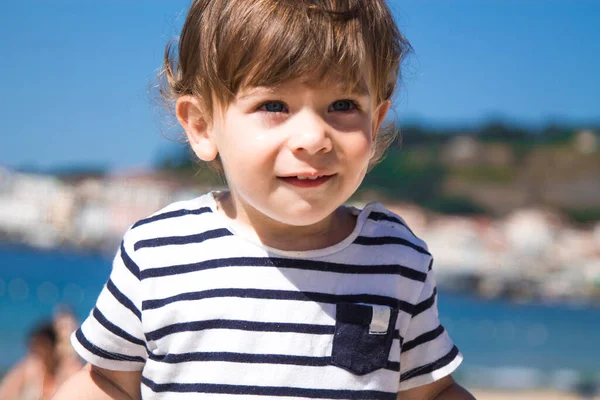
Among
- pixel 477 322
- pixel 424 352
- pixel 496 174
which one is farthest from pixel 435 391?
pixel 496 174

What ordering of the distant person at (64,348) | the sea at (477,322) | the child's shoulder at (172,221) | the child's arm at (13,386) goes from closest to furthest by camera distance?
the child's shoulder at (172,221) → the distant person at (64,348) → the child's arm at (13,386) → the sea at (477,322)

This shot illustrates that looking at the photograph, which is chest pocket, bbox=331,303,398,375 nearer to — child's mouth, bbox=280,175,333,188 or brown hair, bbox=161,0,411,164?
child's mouth, bbox=280,175,333,188

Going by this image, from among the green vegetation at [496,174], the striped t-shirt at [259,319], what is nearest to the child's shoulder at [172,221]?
the striped t-shirt at [259,319]

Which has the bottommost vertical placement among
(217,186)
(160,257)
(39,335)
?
(39,335)

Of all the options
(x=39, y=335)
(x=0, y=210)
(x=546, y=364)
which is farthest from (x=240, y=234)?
(x=0, y=210)

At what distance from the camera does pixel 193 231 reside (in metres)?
1.57

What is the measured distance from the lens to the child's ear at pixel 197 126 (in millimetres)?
1574

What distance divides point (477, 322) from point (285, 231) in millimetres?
43611

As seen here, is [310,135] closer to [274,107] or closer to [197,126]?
[274,107]

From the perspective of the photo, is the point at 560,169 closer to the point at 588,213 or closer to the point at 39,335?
the point at 588,213

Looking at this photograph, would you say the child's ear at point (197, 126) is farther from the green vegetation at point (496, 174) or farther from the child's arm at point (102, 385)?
the green vegetation at point (496, 174)

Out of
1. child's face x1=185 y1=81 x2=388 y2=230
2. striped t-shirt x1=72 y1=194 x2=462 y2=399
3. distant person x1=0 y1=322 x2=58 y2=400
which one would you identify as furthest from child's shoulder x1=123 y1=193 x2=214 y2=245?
distant person x1=0 y1=322 x2=58 y2=400

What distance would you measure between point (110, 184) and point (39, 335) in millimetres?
47704

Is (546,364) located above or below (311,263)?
below
